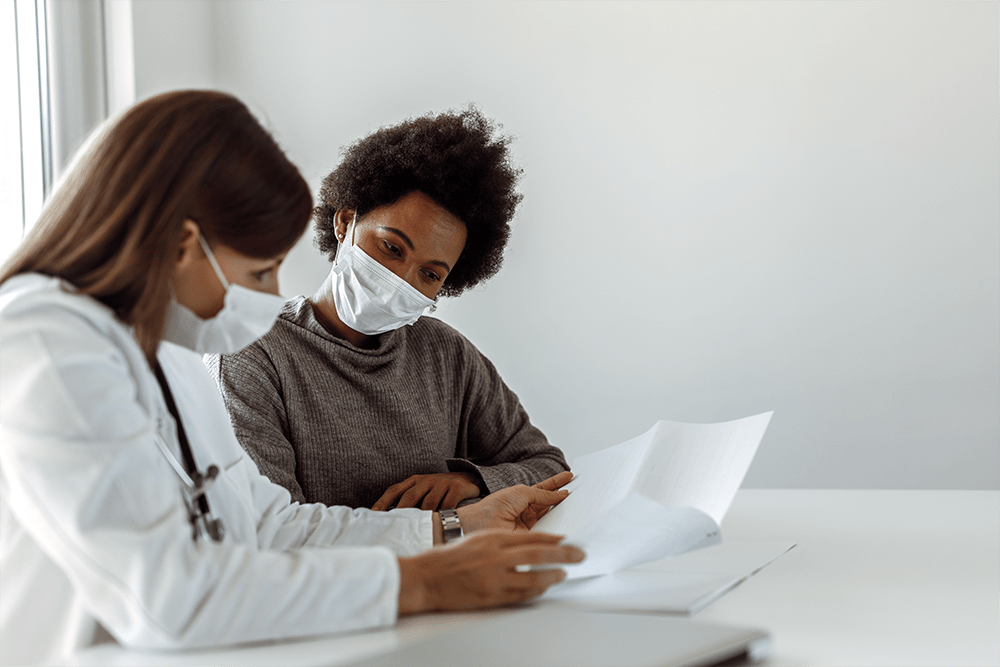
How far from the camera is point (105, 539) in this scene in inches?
21.3

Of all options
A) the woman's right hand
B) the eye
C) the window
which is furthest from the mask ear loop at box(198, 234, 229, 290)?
the window

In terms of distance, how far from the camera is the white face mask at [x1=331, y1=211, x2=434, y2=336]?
4.36 feet

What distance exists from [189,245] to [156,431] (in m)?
0.16

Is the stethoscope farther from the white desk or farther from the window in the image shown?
the window

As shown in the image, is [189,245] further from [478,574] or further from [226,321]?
[478,574]

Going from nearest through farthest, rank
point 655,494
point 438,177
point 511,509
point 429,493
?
1. point 655,494
2. point 511,509
3. point 429,493
4. point 438,177

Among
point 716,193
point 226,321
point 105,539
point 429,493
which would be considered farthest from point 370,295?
point 716,193

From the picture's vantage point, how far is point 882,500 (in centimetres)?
127

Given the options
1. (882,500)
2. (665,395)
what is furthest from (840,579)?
(665,395)

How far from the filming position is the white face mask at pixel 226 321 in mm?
741

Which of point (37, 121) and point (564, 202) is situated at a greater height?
point (37, 121)

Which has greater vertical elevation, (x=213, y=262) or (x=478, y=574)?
(x=213, y=262)

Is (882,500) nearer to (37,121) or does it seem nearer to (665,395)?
(665,395)

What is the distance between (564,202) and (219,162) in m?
1.95
